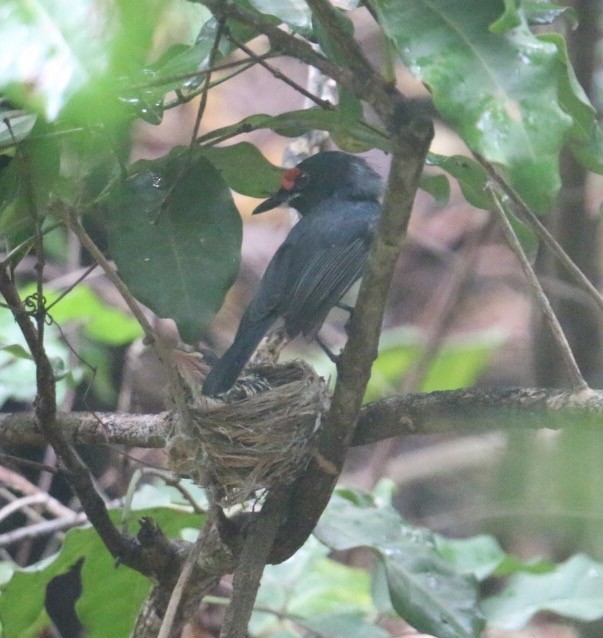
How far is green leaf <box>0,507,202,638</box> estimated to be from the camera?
2326mm

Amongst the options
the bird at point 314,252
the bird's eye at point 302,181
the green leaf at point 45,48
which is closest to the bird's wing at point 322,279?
the bird at point 314,252

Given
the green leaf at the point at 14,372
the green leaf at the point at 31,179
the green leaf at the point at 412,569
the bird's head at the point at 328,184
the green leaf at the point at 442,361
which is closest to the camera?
the green leaf at the point at 31,179

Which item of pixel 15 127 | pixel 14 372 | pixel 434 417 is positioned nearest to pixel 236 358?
pixel 434 417

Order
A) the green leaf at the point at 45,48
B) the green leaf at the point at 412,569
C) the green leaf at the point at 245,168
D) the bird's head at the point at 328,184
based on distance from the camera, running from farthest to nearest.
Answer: the bird's head at the point at 328,184 → the green leaf at the point at 412,569 → the green leaf at the point at 245,168 → the green leaf at the point at 45,48

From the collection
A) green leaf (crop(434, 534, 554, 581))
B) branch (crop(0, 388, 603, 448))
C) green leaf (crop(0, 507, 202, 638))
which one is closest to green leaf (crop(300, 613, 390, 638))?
green leaf (crop(434, 534, 554, 581))

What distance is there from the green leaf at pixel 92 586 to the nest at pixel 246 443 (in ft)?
1.49

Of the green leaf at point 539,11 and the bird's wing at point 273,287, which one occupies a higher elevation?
the green leaf at point 539,11

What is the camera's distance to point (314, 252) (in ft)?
9.90

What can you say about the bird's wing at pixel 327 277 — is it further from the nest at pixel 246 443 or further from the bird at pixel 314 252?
the nest at pixel 246 443

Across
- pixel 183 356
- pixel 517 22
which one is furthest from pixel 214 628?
pixel 517 22

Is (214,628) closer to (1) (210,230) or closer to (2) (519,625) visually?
(2) (519,625)

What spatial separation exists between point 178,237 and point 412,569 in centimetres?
106

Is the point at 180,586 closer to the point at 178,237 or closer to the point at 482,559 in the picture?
the point at 178,237

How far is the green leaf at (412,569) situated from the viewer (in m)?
2.16
